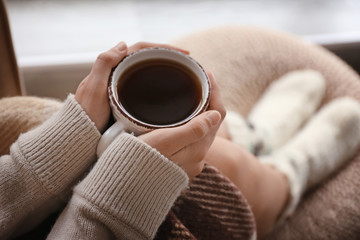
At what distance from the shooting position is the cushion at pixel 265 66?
0.81 meters

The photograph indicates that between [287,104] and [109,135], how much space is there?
593 mm

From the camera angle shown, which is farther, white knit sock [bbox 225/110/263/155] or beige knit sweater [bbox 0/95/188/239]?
white knit sock [bbox 225/110/263/155]

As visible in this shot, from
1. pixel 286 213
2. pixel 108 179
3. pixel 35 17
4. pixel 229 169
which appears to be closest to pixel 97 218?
pixel 108 179

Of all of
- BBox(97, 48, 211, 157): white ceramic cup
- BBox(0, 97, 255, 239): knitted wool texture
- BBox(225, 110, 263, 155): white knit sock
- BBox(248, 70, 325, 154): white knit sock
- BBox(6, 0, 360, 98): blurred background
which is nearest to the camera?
BBox(97, 48, 211, 157): white ceramic cup

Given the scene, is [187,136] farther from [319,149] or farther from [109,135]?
[319,149]

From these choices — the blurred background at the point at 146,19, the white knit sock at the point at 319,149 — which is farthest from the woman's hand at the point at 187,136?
the blurred background at the point at 146,19

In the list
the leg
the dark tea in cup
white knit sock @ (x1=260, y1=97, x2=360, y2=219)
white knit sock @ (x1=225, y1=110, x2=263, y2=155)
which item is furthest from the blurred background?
the dark tea in cup

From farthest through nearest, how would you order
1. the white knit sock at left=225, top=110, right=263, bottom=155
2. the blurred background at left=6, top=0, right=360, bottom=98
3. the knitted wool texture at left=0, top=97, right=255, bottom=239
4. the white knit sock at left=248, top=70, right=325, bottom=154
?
the blurred background at left=6, top=0, right=360, bottom=98 < the white knit sock at left=248, top=70, right=325, bottom=154 < the white knit sock at left=225, top=110, right=263, bottom=155 < the knitted wool texture at left=0, top=97, right=255, bottom=239

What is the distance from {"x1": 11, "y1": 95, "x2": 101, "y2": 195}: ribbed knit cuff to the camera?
1.52 feet

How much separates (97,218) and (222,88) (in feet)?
1.68

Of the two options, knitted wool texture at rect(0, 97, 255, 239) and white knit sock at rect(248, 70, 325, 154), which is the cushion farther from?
knitted wool texture at rect(0, 97, 255, 239)

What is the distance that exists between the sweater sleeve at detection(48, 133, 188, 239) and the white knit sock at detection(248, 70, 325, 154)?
0.47 m

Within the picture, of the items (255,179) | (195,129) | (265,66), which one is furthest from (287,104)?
(195,129)

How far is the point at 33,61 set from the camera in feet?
Result: 3.16
